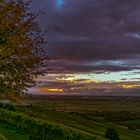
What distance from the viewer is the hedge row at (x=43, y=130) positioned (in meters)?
38.9

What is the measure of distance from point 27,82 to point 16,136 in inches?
583

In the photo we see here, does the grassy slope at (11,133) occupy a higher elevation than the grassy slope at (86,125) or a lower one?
higher

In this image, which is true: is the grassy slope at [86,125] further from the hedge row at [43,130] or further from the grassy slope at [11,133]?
the grassy slope at [11,133]

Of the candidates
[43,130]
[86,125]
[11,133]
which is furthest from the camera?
[86,125]

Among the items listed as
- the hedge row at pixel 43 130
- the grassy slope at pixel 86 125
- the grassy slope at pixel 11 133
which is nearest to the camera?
the hedge row at pixel 43 130

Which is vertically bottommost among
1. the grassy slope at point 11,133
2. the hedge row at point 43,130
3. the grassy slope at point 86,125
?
the grassy slope at point 86,125

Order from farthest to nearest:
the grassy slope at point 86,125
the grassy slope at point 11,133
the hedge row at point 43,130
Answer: the grassy slope at point 86,125, the grassy slope at point 11,133, the hedge row at point 43,130

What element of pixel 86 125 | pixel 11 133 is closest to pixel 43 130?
pixel 11 133

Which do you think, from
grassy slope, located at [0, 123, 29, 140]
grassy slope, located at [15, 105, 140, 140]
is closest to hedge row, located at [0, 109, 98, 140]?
grassy slope, located at [0, 123, 29, 140]

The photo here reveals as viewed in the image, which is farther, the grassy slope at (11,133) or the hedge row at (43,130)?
the grassy slope at (11,133)

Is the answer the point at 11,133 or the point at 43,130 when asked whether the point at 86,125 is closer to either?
the point at 11,133

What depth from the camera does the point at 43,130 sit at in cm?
4488

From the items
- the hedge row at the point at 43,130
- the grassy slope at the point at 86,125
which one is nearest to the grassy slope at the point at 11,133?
the hedge row at the point at 43,130

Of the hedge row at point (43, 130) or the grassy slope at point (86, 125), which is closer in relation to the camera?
the hedge row at point (43, 130)
